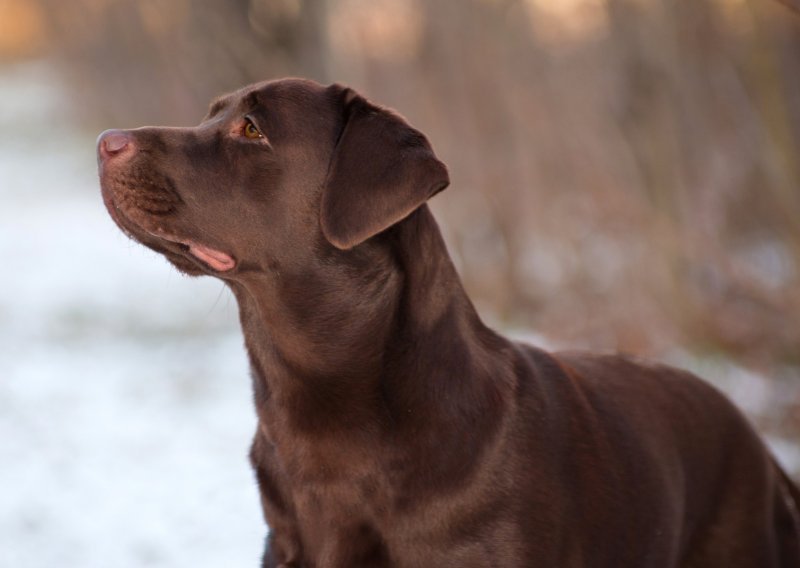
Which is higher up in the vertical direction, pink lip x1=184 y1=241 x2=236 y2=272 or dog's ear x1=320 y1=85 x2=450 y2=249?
dog's ear x1=320 y1=85 x2=450 y2=249

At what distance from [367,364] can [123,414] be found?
522cm

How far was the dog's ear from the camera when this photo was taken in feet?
10.5

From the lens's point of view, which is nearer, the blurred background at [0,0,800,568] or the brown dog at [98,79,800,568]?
the brown dog at [98,79,800,568]

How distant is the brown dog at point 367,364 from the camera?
321cm

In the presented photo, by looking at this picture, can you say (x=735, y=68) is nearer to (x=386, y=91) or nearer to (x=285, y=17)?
(x=386, y=91)

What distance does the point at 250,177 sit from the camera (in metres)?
3.45

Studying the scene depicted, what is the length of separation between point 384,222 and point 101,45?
25117mm

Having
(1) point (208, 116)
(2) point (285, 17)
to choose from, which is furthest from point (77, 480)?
(2) point (285, 17)

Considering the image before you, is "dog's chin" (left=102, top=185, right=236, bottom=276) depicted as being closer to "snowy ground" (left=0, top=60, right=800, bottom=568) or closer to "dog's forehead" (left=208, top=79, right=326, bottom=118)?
"dog's forehead" (left=208, top=79, right=326, bottom=118)

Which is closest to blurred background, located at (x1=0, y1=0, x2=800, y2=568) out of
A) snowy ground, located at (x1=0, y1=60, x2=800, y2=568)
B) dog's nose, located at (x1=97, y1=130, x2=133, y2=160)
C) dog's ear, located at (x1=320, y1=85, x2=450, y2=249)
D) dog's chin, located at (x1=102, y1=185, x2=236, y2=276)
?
snowy ground, located at (x1=0, y1=60, x2=800, y2=568)

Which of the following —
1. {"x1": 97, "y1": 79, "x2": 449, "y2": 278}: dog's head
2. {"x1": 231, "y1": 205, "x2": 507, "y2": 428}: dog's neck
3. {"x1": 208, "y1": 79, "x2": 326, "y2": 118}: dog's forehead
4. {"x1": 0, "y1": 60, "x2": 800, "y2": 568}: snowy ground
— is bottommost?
{"x1": 0, "y1": 60, "x2": 800, "y2": 568}: snowy ground

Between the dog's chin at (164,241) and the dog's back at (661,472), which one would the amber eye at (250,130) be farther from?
the dog's back at (661,472)

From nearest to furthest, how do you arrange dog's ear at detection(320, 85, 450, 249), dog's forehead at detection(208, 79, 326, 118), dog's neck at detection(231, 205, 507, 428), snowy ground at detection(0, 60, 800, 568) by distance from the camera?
1. dog's ear at detection(320, 85, 450, 249)
2. dog's neck at detection(231, 205, 507, 428)
3. dog's forehead at detection(208, 79, 326, 118)
4. snowy ground at detection(0, 60, 800, 568)

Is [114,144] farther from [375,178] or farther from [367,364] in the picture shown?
[367,364]
